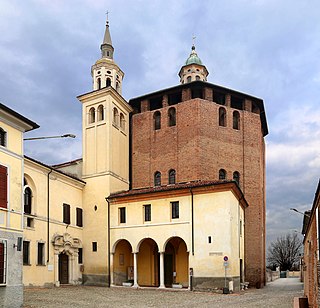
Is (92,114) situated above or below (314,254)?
above

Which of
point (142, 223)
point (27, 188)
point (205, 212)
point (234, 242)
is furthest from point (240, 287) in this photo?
point (27, 188)

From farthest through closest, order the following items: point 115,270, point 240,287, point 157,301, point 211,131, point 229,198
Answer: point 211,131 → point 115,270 → point 240,287 → point 229,198 → point 157,301

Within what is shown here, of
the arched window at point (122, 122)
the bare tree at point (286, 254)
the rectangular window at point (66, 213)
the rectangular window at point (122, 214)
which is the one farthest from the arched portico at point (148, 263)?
the bare tree at point (286, 254)

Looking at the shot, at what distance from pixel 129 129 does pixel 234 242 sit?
15.7 meters

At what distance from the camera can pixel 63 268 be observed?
3030 cm

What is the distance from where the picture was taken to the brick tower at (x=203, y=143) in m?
34.9

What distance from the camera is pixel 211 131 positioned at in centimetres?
3544

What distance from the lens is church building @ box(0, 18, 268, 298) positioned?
1077 inches

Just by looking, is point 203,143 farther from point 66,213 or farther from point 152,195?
point 66,213

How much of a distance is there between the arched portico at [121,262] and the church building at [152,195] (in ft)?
0.25

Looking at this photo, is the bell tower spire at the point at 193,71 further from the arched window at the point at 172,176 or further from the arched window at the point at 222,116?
the arched window at the point at 172,176

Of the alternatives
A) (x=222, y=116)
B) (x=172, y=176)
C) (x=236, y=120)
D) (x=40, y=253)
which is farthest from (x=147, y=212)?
(x=236, y=120)

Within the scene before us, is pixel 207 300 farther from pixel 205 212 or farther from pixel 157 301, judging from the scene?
pixel 205 212

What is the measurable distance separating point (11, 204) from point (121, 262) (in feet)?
53.8
